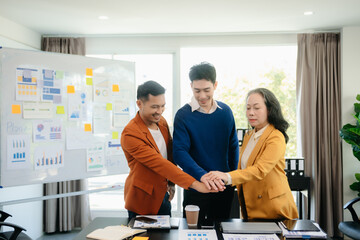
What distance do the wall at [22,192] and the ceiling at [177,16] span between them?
11 cm

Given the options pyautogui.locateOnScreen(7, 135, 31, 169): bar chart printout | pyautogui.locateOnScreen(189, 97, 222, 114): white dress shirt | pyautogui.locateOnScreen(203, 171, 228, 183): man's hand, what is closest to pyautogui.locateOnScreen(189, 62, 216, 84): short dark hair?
pyautogui.locateOnScreen(189, 97, 222, 114): white dress shirt

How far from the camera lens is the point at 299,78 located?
4.36 meters

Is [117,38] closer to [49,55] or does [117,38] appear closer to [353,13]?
[49,55]

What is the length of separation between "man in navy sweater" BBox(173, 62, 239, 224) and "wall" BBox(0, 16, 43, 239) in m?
2.45

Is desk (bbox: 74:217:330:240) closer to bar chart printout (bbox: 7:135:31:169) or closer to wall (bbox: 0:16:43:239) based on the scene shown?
bar chart printout (bbox: 7:135:31:169)

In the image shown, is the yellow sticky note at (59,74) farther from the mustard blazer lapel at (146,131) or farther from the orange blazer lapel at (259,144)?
the orange blazer lapel at (259,144)

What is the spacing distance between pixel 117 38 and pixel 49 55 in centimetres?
163

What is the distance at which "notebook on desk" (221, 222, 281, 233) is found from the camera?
1.63m

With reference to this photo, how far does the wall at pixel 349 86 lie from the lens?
164 inches

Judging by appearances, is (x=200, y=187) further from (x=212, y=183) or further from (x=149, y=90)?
(x=149, y=90)

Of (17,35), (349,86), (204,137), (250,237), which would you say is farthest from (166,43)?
(250,237)

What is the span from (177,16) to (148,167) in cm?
220

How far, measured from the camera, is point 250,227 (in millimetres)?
1685

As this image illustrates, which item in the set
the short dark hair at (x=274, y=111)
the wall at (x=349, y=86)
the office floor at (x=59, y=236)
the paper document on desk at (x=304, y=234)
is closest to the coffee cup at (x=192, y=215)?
the paper document on desk at (x=304, y=234)
